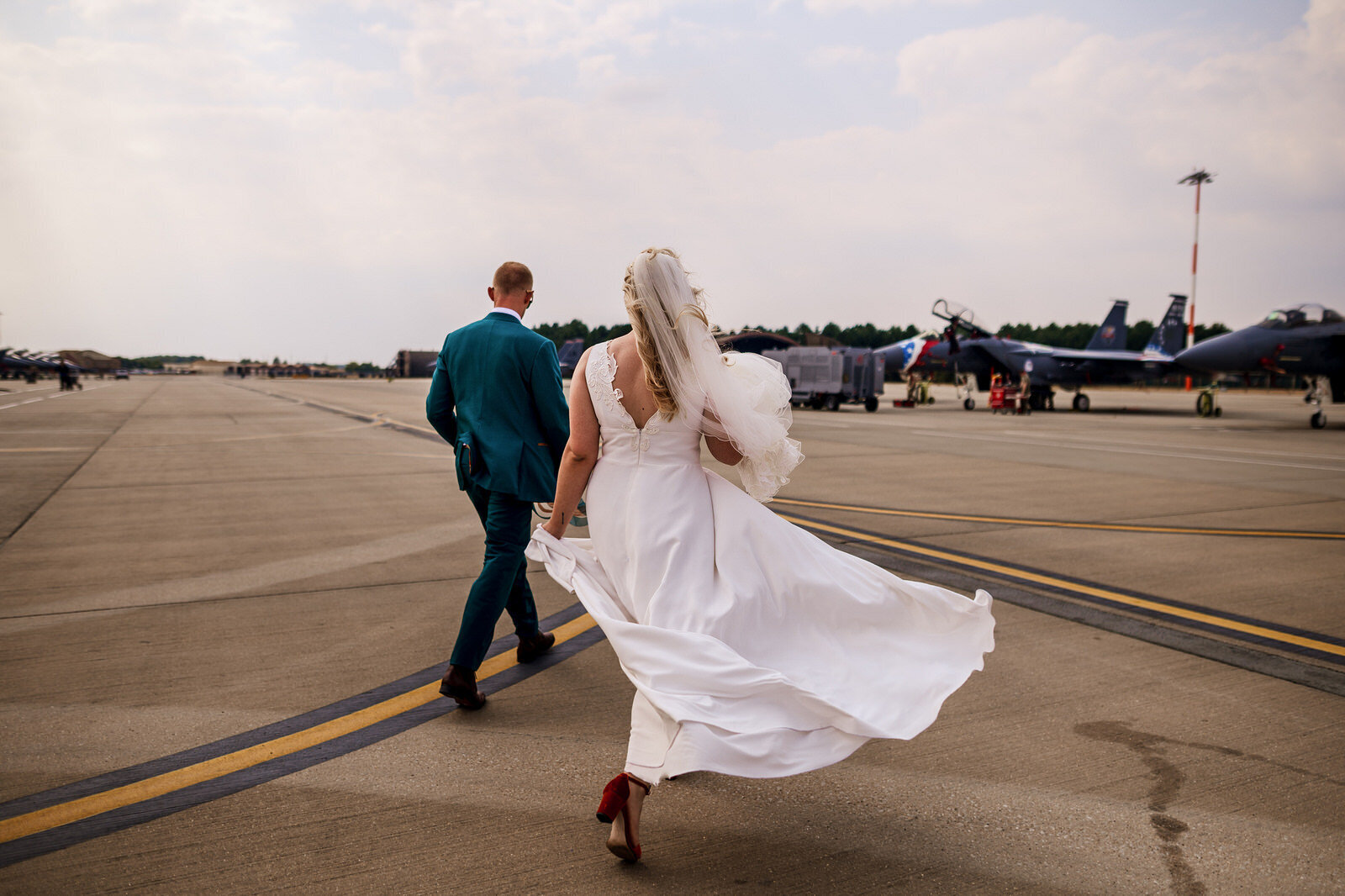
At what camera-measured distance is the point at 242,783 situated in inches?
116

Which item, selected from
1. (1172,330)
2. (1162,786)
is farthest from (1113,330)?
(1162,786)

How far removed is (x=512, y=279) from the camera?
390 cm

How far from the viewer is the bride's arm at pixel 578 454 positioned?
2893mm

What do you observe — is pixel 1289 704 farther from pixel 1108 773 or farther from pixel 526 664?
pixel 526 664

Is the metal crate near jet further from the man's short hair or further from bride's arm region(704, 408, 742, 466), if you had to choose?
bride's arm region(704, 408, 742, 466)

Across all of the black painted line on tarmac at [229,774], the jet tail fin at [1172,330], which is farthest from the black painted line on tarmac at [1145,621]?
the jet tail fin at [1172,330]

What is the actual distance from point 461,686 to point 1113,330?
42208 millimetres

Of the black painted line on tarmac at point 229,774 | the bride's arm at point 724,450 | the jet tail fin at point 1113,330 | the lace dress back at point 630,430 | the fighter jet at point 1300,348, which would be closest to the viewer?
the black painted line on tarmac at point 229,774

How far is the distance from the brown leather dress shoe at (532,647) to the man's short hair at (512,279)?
180 cm

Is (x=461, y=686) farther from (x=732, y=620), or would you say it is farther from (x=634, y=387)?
(x=634, y=387)

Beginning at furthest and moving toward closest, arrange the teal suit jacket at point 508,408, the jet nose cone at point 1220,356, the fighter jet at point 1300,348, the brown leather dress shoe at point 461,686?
the jet nose cone at point 1220,356 → the fighter jet at point 1300,348 → the teal suit jacket at point 508,408 → the brown leather dress shoe at point 461,686

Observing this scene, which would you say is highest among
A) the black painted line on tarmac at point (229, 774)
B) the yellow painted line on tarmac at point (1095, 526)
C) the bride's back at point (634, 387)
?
the bride's back at point (634, 387)

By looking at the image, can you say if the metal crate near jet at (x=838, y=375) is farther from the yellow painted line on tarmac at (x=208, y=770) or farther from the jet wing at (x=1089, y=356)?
the yellow painted line on tarmac at (x=208, y=770)

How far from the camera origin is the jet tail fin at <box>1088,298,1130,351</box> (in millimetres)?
38656
